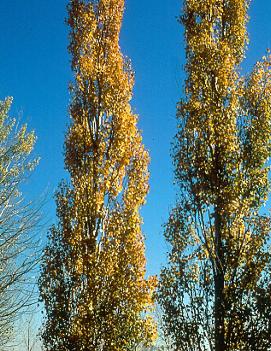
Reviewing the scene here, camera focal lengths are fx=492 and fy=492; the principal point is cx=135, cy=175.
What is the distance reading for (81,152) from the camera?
1231cm

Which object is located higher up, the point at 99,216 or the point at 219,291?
the point at 99,216

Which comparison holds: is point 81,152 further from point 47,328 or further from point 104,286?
point 47,328

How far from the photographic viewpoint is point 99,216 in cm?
1152

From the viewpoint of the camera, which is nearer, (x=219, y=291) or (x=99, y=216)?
(x=219, y=291)

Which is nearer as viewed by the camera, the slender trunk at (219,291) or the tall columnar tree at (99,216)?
the slender trunk at (219,291)

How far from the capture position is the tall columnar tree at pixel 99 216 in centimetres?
1041

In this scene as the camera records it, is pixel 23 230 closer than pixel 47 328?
Yes

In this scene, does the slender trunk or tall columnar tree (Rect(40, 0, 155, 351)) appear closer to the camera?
the slender trunk

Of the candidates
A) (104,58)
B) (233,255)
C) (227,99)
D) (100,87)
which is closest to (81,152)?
(100,87)

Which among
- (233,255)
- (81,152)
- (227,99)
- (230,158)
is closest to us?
(233,255)

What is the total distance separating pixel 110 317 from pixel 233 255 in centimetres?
318

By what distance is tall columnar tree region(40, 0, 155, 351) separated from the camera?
1041cm

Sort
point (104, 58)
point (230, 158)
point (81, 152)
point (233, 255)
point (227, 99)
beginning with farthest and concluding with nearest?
point (104, 58) → point (81, 152) → point (227, 99) → point (230, 158) → point (233, 255)

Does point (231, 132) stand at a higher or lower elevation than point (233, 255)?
higher
